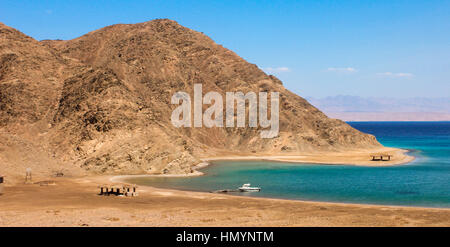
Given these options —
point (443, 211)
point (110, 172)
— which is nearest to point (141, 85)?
point (110, 172)

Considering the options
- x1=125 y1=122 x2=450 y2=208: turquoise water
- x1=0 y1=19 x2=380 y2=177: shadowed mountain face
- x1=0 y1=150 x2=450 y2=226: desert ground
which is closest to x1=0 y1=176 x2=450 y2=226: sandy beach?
x1=0 y1=150 x2=450 y2=226: desert ground

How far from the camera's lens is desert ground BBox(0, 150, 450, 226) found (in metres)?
29.2

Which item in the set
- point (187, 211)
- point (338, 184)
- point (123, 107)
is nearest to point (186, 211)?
point (187, 211)

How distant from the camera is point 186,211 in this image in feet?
111

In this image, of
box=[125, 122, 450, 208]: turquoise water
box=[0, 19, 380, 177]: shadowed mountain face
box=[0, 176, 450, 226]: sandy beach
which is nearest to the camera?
box=[0, 176, 450, 226]: sandy beach

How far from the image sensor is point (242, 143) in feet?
376

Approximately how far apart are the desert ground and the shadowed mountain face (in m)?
21.0

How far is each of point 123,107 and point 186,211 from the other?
4051cm

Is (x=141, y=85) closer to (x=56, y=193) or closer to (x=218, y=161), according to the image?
(x=218, y=161)

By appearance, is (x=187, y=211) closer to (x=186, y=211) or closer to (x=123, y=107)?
(x=186, y=211)

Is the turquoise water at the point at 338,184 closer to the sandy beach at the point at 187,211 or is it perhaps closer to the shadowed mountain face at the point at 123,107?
the sandy beach at the point at 187,211

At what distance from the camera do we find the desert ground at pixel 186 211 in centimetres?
2922

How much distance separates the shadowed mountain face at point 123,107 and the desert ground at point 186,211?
20999 millimetres

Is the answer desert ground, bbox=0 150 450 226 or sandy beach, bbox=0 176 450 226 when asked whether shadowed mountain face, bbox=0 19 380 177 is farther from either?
sandy beach, bbox=0 176 450 226
